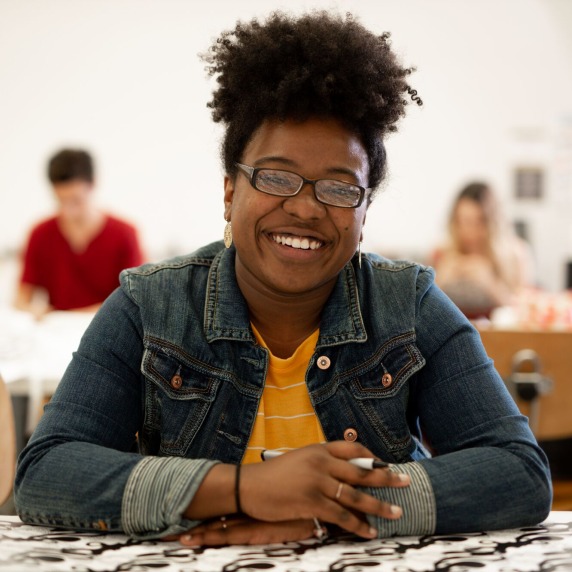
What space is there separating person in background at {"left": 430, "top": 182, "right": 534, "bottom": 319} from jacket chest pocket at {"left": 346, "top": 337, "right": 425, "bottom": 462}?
2.87 m

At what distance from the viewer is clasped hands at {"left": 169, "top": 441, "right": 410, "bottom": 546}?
1.14 m

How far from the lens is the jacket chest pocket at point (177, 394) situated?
1.43m

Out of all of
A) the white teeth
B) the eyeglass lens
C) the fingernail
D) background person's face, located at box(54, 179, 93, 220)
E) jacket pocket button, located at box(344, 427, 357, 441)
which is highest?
background person's face, located at box(54, 179, 93, 220)

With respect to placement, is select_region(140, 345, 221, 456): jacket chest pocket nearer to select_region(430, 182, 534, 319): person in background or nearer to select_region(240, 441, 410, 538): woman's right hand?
select_region(240, 441, 410, 538): woman's right hand

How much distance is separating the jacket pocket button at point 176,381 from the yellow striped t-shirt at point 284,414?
6.1 inches

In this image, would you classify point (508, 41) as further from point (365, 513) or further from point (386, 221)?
point (365, 513)

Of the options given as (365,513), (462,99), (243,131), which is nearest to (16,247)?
(462,99)

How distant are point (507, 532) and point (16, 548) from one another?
0.71 metres

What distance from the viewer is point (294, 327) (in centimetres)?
157

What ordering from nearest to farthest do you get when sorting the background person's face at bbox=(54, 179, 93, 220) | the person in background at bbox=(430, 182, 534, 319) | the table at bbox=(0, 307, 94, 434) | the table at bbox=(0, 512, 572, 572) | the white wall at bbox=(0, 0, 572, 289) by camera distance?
1. the table at bbox=(0, 512, 572, 572)
2. the table at bbox=(0, 307, 94, 434)
3. the background person's face at bbox=(54, 179, 93, 220)
4. the person in background at bbox=(430, 182, 534, 319)
5. the white wall at bbox=(0, 0, 572, 289)

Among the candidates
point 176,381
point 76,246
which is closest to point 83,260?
point 76,246

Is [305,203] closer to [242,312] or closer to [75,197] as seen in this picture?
[242,312]

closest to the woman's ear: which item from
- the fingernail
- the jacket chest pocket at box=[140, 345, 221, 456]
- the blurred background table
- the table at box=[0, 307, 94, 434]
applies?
the jacket chest pocket at box=[140, 345, 221, 456]

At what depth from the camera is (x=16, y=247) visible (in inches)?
249
